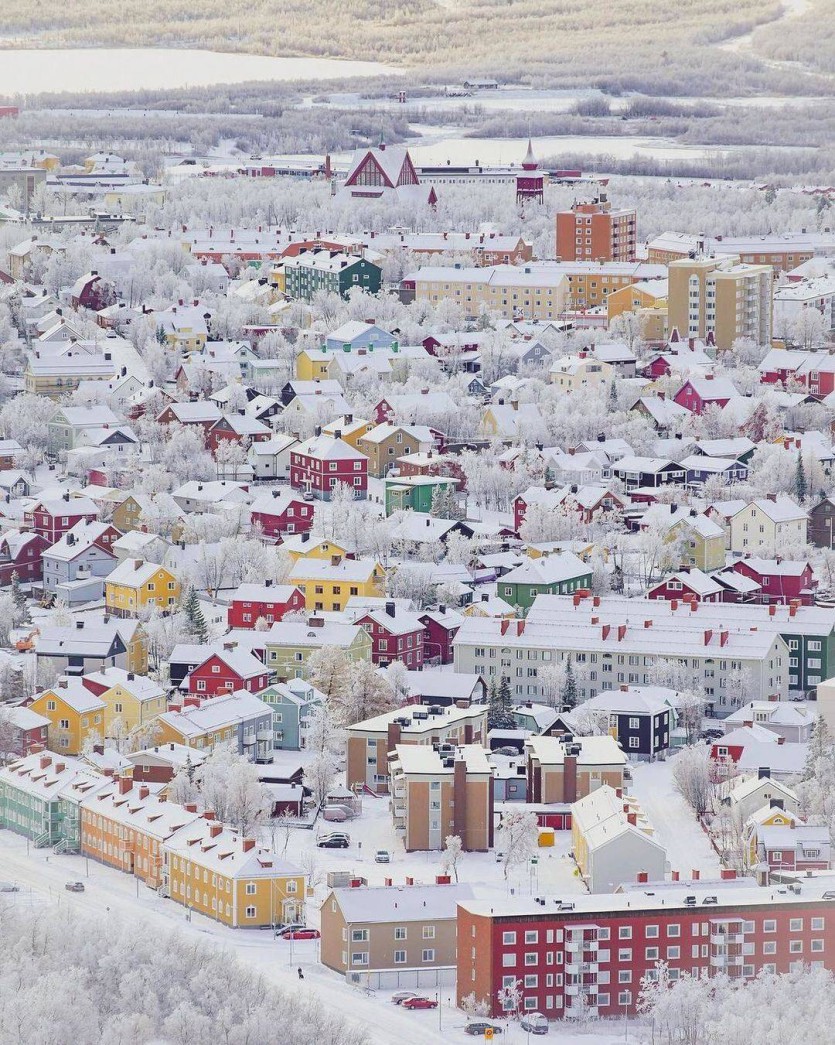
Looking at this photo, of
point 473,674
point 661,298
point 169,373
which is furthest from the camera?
point 661,298

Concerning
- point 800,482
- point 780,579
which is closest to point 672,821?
point 780,579

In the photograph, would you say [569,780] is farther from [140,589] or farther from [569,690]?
[140,589]

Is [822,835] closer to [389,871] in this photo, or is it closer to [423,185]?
[389,871]

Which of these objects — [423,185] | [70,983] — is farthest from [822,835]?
[423,185]

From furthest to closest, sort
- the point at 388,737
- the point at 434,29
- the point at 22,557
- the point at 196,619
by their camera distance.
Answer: the point at 434,29, the point at 22,557, the point at 196,619, the point at 388,737

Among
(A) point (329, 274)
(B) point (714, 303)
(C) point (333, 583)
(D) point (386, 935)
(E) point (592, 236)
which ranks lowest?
(D) point (386, 935)
